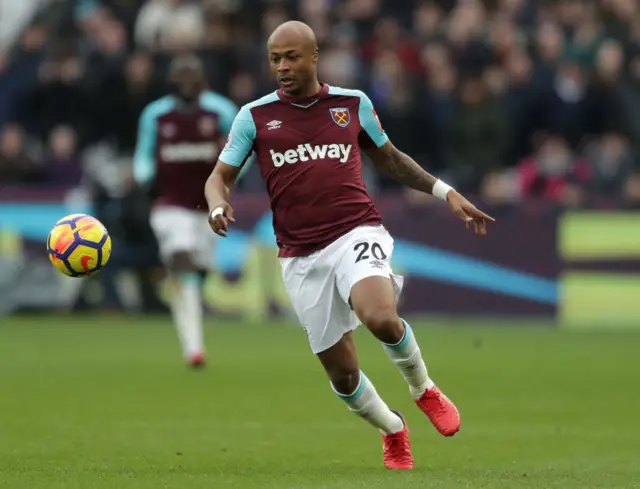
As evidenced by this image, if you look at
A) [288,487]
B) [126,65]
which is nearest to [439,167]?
[126,65]

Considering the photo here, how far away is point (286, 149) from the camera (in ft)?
26.8

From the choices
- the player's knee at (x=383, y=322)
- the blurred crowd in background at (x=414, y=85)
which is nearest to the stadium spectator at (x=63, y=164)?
the blurred crowd in background at (x=414, y=85)

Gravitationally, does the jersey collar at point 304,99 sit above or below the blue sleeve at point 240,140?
above

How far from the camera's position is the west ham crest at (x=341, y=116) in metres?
8.23

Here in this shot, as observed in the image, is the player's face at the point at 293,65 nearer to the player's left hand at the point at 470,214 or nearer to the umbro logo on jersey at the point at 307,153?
the umbro logo on jersey at the point at 307,153

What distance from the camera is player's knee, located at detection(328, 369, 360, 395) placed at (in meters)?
8.03

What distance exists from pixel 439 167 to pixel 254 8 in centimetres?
442

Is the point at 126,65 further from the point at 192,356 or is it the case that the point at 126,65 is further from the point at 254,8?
the point at 192,356

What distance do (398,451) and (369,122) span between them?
1.96m

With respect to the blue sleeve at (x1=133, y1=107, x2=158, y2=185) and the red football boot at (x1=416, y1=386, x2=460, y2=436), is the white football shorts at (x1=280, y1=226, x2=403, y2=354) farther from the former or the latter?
the blue sleeve at (x1=133, y1=107, x2=158, y2=185)

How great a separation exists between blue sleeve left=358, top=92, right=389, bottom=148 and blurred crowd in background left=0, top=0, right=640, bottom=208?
11757 mm

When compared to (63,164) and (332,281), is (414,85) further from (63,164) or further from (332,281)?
(332,281)

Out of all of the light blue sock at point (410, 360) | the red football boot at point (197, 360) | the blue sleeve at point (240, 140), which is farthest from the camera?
the red football boot at point (197, 360)

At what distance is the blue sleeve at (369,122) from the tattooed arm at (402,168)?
0.06 m
